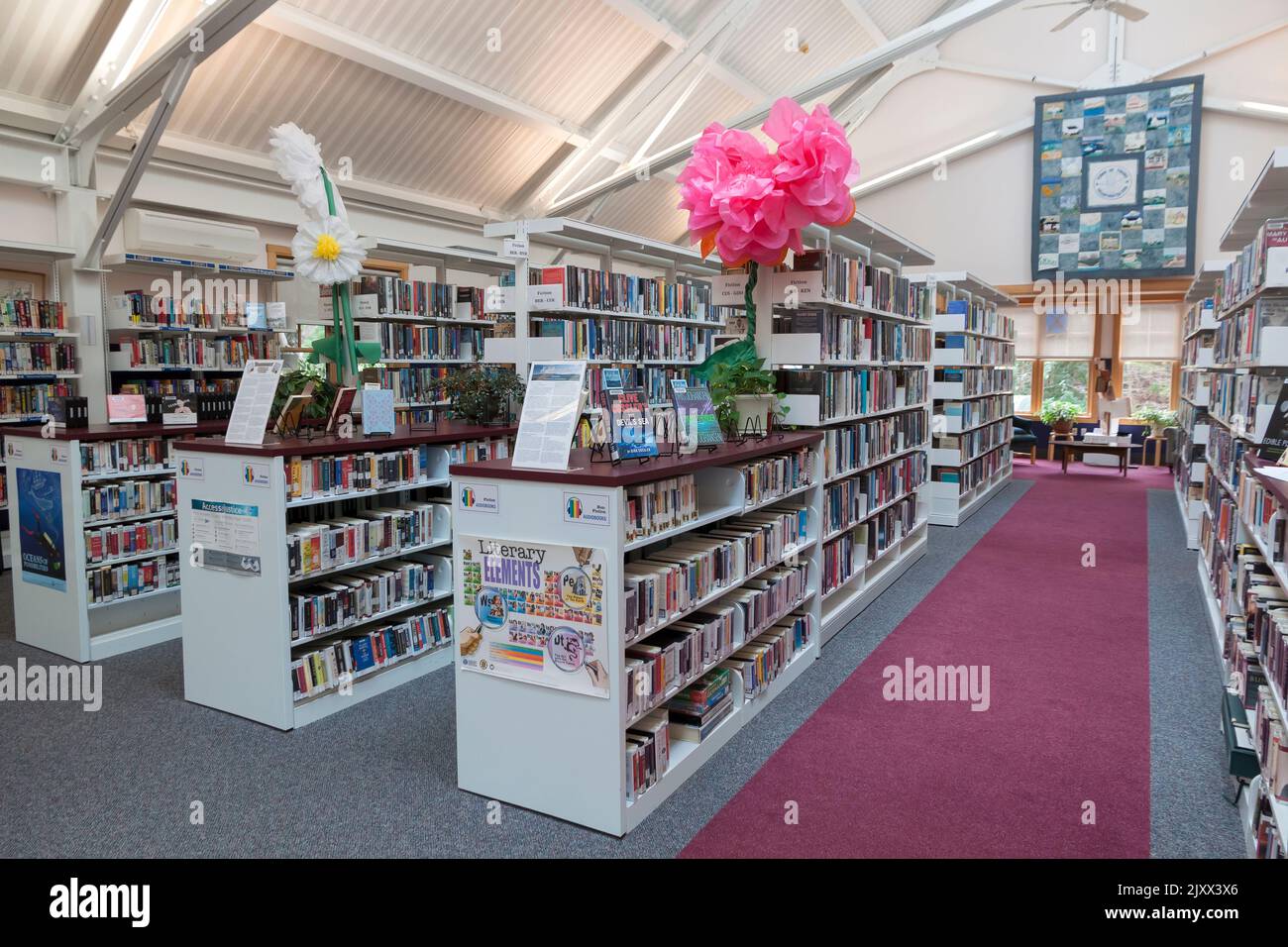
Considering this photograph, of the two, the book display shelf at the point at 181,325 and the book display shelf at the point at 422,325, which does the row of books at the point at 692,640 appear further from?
the book display shelf at the point at 181,325

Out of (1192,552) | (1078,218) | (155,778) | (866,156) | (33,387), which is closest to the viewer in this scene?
(155,778)

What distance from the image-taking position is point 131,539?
4.80 m

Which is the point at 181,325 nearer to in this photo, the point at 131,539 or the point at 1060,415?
the point at 131,539

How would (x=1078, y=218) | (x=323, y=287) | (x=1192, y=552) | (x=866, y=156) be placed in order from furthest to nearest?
(x=866, y=156) < (x=1078, y=218) < (x=1192, y=552) < (x=323, y=287)

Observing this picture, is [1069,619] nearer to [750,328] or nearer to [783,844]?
[750,328]

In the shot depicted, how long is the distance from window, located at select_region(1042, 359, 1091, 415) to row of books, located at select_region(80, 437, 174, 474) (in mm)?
13832

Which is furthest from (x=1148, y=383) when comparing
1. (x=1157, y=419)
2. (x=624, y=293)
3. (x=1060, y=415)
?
(x=624, y=293)

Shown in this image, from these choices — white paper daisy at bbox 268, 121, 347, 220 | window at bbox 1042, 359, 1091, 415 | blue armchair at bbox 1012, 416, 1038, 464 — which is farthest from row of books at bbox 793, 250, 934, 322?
window at bbox 1042, 359, 1091, 415

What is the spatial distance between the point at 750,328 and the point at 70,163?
6.06 m

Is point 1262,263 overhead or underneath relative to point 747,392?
overhead

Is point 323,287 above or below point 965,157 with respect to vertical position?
below

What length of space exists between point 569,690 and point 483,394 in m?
2.31
